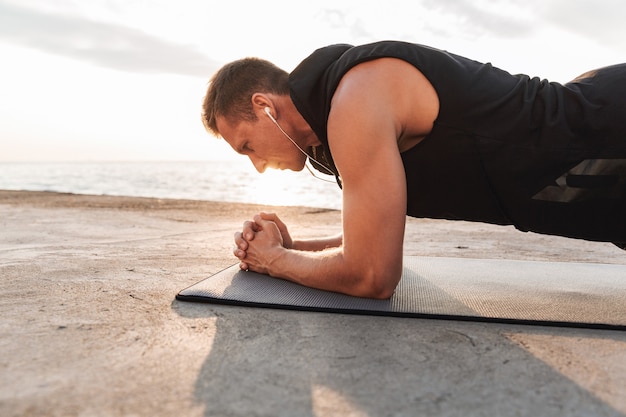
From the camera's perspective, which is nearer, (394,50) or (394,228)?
(394,228)

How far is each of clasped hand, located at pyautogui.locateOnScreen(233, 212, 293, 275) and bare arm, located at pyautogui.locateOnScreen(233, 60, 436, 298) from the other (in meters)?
0.43

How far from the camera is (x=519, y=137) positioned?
1.73 metres

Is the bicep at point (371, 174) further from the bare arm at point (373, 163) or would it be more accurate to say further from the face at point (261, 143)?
the face at point (261, 143)

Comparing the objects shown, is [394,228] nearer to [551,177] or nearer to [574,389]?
[551,177]

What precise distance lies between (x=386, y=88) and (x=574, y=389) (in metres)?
1.06

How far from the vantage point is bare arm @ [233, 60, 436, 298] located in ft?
5.36

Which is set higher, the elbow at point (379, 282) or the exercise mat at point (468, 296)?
the elbow at point (379, 282)

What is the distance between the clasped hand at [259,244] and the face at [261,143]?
A: 0.26 m

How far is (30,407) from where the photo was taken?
1.03 metres

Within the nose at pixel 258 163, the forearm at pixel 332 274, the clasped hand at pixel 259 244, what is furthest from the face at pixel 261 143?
the forearm at pixel 332 274

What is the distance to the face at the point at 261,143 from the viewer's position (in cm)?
218

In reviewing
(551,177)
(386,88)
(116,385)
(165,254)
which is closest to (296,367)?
(116,385)

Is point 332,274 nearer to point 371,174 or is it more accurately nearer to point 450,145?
point 371,174

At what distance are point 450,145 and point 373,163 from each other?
0.35 m
